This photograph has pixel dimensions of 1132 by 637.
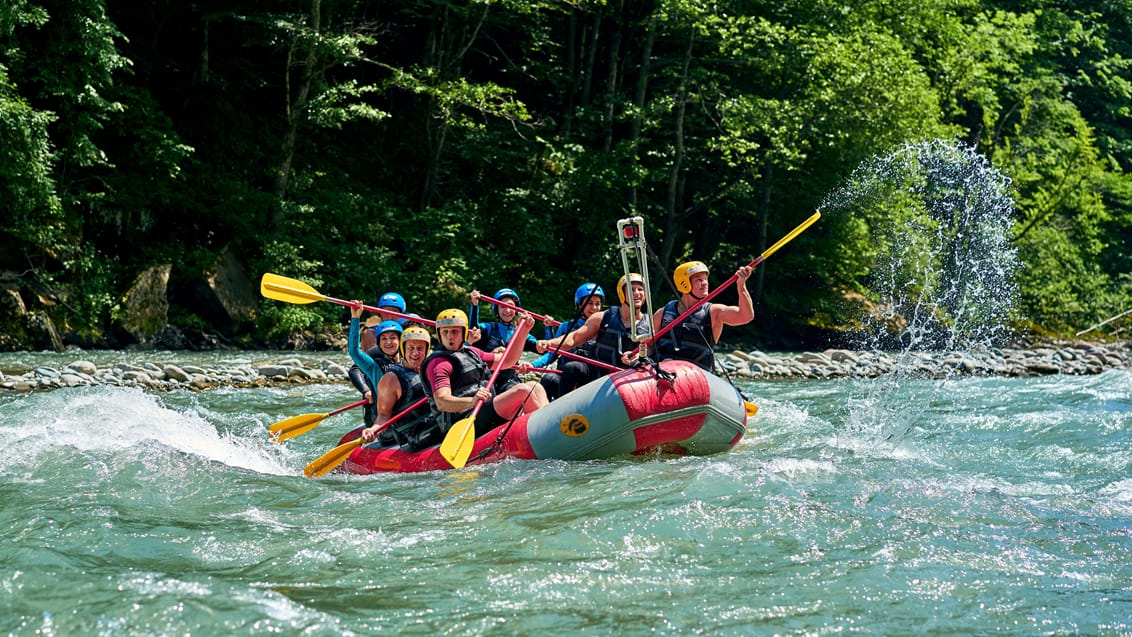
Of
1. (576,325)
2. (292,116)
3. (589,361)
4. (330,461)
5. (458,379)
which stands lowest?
(330,461)

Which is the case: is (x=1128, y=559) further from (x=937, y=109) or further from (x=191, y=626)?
(x=937, y=109)

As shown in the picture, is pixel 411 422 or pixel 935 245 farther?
pixel 935 245

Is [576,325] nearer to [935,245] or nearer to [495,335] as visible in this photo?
[495,335]

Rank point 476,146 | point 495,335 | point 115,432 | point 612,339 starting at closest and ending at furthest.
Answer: point 612,339
point 115,432
point 495,335
point 476,146

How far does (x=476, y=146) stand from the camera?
20.8 metres

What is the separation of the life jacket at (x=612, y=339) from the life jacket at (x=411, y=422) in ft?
4.53

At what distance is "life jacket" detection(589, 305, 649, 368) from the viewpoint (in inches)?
314

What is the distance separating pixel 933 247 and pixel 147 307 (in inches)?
597

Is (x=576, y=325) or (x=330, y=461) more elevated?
(x=576, y=325)

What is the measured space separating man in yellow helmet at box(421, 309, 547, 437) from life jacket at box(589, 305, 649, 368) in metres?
0.71

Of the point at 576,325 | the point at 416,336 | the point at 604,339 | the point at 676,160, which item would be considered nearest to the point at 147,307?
the point at 576,325

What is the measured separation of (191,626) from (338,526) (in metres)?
1.55

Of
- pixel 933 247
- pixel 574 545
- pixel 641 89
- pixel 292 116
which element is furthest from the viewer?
pixel 933 247

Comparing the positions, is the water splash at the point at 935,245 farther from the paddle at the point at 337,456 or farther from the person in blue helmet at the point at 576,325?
the paddle at the point at 337,456
